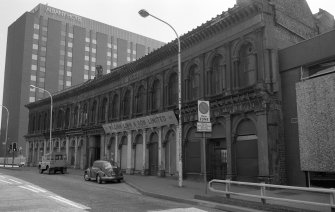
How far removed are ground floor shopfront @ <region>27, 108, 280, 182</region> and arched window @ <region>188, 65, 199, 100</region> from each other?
1984mm

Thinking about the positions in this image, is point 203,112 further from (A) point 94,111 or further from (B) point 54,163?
(A) point 94,111

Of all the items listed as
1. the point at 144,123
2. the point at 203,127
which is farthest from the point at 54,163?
the point at 203,127

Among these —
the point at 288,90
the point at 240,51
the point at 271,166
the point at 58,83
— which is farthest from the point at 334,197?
the point at 58,83

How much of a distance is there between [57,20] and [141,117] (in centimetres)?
7063

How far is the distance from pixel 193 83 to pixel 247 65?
5.29 meters

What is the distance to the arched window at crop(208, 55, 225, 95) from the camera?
74.6 ft

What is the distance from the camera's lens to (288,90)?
63.4ft

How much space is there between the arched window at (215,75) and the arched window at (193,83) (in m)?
1.58

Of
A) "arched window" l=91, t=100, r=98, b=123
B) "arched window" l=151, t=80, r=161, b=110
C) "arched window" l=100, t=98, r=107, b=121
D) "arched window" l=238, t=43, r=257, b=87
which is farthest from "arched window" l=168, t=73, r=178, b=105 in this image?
"arched window" l=91, t=100, r=98, b=123

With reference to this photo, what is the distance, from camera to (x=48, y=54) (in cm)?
8794

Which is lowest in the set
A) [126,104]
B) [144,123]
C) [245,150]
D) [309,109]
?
[245,150]

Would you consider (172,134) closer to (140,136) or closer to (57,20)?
(140,136)

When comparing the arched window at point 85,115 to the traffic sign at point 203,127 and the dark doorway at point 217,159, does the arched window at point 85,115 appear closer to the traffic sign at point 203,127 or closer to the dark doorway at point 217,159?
the dark doorway at point 217,159

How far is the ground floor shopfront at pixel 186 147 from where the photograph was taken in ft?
62.1
